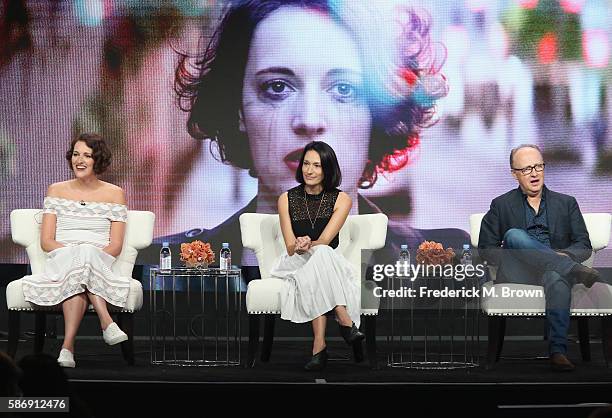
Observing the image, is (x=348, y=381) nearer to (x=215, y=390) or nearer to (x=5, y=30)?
(x=215, y=390)

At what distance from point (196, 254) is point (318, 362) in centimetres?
95

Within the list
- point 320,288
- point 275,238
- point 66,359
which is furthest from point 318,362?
point 66,359

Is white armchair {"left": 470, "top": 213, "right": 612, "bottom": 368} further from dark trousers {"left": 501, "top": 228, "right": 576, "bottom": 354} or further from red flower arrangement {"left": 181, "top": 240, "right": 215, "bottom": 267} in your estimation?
red flower arrangement {"left": 181, "top": 240, "right": 215, "bottom": 267}

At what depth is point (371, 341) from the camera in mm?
5895

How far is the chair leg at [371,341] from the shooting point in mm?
5846

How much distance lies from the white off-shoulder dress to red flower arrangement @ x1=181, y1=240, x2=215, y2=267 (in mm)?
333

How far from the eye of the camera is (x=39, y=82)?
7.74 meters

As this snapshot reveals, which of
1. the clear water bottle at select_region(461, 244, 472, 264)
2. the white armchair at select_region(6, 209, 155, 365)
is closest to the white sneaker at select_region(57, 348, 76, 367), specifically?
the white armchair at select_region(6, 209, 155, 365)

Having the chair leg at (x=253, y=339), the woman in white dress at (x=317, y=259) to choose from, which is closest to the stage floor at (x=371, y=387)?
the chair leg at (x=253, y=339)

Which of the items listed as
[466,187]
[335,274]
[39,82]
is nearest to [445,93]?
[466,187]

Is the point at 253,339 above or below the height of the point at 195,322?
below

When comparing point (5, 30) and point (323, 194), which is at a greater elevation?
point (5, 30)

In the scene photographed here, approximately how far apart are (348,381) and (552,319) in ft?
3.95

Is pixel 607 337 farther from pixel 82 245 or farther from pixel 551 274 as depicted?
pixel 82 245
